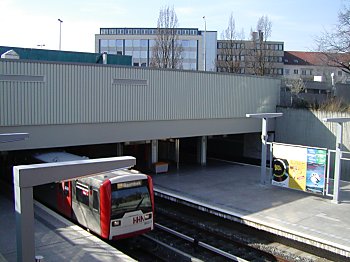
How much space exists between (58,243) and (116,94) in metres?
8.58

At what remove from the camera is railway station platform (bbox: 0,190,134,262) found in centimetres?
1017

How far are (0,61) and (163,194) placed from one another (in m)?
8.29

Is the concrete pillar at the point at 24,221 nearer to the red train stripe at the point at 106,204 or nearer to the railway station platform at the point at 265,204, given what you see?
the red train stripe at the point at 106,204

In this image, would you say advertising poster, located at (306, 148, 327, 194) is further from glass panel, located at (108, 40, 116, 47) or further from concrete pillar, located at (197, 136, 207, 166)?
glass panel, located at (108, 40, 116, 47)

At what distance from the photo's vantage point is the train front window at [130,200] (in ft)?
37.1

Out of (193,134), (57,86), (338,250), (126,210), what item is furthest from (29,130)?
(338,250)

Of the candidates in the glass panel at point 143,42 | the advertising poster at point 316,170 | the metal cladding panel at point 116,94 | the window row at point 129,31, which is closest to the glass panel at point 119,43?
the window row at point 129,31

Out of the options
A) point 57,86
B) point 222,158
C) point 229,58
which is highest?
point 229,58

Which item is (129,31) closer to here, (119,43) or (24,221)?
(119,43)

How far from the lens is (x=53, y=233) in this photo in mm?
11812

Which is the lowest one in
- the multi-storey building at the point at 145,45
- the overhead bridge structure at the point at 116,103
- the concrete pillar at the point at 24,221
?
the concrete pillar at the point at 24,221

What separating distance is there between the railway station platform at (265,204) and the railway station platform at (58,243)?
5046mm

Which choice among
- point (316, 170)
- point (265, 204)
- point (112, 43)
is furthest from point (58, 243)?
point (112, 43)

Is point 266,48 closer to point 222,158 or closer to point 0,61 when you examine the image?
point 222,158
